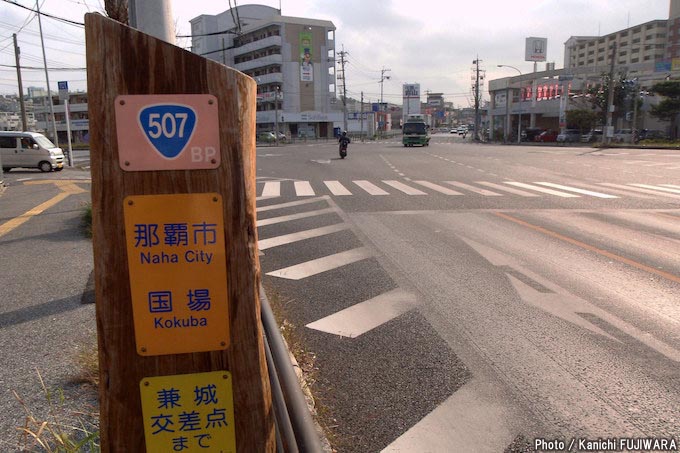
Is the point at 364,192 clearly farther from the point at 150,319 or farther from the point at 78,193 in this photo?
the point at 150,319

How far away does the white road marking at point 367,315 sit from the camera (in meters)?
5.02

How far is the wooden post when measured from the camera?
1.92 metres

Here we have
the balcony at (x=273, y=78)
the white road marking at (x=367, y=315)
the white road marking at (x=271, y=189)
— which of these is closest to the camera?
the white road marking at (x=367, y=315)

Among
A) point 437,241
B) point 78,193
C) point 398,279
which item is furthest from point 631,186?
point 78,193

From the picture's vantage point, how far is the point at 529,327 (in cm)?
496

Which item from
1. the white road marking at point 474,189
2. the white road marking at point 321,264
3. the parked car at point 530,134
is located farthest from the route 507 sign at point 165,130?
the parked car at point 530,134

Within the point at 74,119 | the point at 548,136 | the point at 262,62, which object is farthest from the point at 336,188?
the point at 74,119

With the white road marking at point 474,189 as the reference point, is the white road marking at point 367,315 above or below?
below

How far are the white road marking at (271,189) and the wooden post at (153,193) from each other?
42.3 feet

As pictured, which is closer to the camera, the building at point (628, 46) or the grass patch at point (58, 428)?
the grass patch at point (58, 428)

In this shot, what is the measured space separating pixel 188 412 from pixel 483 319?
3.67 m

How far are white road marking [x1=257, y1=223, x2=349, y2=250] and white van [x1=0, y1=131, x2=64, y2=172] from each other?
19806mm

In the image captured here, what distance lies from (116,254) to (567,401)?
10.1 feet

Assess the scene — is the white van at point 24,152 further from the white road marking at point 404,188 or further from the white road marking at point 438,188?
the white road marking at point 438,188
